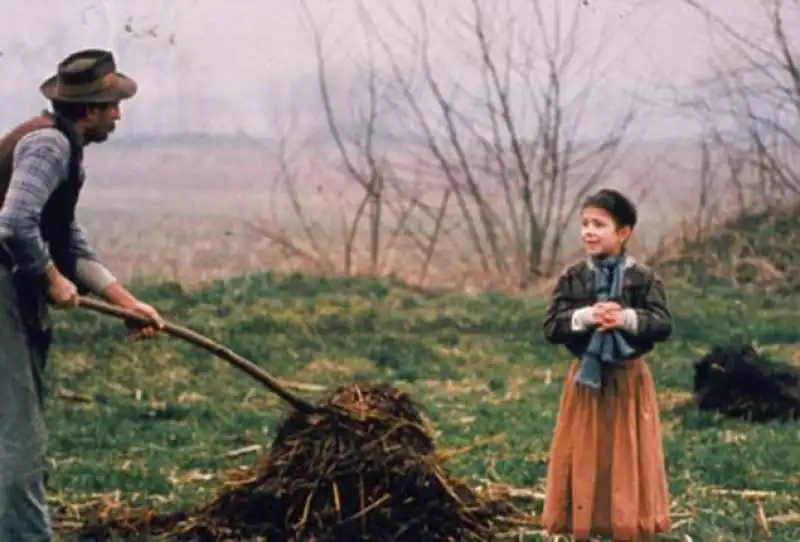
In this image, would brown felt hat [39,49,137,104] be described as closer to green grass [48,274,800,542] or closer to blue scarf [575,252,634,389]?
blue scarf [575,252,634,389]

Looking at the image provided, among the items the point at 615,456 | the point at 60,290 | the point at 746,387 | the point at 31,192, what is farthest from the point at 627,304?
the point at 746,387

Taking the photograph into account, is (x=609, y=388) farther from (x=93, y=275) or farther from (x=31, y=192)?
(x=31, y=192)

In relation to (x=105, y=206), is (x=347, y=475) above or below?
below

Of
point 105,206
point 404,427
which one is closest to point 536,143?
point 105,206

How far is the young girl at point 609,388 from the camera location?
5.20 m

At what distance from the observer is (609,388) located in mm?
5254

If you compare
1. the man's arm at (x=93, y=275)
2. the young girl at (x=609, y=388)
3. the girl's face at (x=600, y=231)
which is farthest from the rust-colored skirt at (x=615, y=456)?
the man's arm at (x=93, y=275)

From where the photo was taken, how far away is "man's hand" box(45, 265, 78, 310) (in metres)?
5.14

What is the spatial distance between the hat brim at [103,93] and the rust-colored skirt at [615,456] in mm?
1747

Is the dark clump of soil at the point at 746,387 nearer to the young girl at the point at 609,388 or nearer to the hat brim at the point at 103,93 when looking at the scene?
the young girl at the point at 609,388

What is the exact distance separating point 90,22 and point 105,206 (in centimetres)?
106

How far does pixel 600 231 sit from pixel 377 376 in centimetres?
383

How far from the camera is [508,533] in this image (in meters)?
6.12

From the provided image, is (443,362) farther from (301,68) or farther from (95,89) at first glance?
(95,89)
